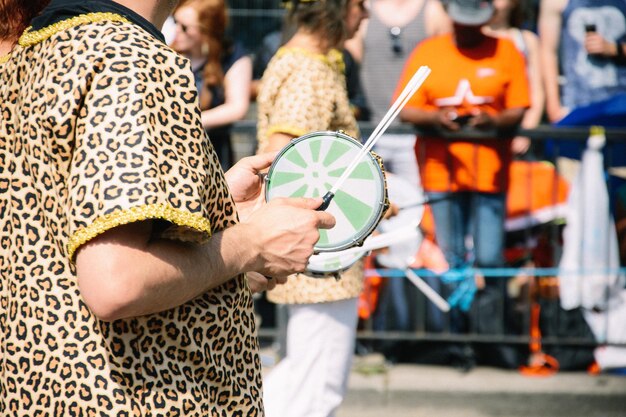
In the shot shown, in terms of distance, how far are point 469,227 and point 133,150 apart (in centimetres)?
455

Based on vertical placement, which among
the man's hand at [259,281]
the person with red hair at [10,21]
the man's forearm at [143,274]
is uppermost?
the person with red hair at [10,21]

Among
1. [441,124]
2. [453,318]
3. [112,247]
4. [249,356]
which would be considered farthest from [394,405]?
[112,247]

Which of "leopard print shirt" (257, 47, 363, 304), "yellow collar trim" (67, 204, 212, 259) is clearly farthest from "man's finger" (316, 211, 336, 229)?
"leopard print shirt" (257, 47, 363, 304)

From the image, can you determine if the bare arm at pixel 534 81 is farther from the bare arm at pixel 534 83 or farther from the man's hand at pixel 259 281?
the man's hand at pixel 259 281

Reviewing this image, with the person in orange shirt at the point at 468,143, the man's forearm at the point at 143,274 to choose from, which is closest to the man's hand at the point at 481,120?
the person in orange shirt at the point at 468,143

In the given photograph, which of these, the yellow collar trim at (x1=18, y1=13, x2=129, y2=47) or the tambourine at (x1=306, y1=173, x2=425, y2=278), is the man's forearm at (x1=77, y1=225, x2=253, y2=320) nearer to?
the yellow collar trim at (x1=18, y1=13, x2=129, y2=47)

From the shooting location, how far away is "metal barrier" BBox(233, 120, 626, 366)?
20.0ft

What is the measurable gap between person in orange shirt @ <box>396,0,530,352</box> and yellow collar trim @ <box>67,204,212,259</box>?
4.35 meters

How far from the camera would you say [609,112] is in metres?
6.20

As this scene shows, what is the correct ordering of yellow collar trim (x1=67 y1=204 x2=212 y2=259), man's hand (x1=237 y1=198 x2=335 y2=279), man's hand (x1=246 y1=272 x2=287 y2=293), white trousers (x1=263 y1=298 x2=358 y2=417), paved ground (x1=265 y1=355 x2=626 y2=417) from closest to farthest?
yellow collar trim (x1=67 y1=204 x2=212 y2=259)
man's hand (x1=237 y1=198 x2=335 y2=279)
man's hand (x1=246 y1=272 x2=287 y2=293)
white trousers (x1=263 y1=298 x2=358 y2=417)
paved ground (x1=265 y1=355 x2=626 y2=417)

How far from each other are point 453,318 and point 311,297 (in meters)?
2.21

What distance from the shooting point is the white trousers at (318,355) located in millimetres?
4258

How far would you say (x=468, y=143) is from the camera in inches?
240

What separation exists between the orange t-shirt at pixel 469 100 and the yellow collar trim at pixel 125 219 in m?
4.41
